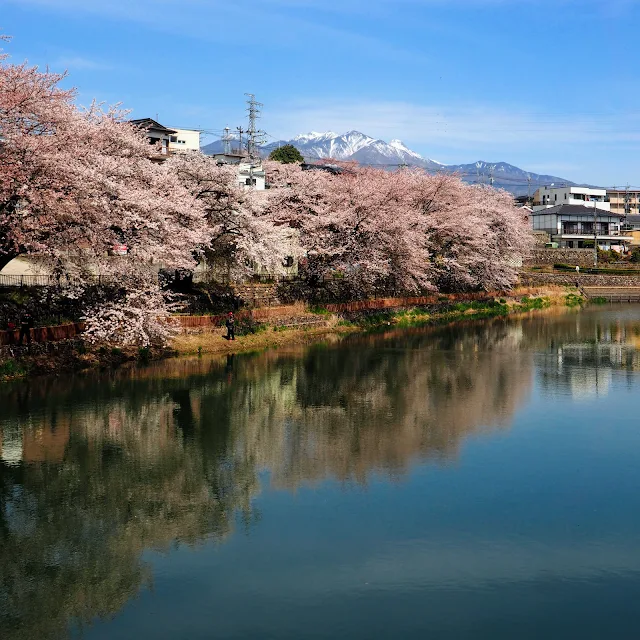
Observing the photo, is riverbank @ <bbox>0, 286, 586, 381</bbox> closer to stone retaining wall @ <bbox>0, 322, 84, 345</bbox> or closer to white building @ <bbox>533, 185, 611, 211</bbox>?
stone retaining wall @ <bbox>0, 322, 84, 345</bbox>

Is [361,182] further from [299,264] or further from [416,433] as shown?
[416,433]

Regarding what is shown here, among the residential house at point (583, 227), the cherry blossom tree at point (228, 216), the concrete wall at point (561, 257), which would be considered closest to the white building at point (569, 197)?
the residential house at point (583, 227)

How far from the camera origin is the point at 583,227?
328ft

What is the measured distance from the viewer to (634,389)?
27156mm

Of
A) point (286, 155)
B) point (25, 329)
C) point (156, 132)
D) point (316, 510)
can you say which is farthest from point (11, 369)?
point (286, 155)

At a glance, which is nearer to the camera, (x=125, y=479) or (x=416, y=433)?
(x=125, y=479)

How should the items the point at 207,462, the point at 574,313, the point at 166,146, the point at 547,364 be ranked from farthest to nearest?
the point at 166,146
the point at 574,313
the point at 547,364
the point at 207,462

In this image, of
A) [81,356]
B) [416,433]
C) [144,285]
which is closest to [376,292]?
[144,285]

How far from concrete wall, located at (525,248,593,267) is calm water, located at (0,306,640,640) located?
203 ft

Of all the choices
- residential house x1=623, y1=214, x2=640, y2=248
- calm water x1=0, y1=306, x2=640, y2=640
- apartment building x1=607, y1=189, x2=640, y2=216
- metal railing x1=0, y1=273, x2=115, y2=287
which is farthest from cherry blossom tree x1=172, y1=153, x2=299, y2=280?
apartment building x1=607, y1=189, x2=640, y2=216

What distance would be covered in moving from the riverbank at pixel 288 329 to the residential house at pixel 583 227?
1279 inches

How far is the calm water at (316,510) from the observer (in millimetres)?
10719

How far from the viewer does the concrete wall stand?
86438 millimetres

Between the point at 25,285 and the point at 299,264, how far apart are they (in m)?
18.8
